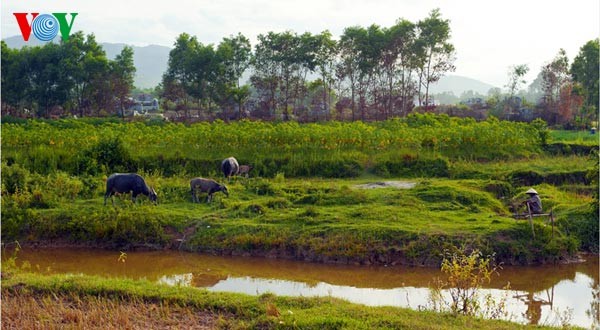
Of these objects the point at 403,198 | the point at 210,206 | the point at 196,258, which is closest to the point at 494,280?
the point at 403,198

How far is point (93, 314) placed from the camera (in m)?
7.97

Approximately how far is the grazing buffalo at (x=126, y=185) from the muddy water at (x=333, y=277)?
2002 millimetres

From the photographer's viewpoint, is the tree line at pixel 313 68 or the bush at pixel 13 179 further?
the tree line at pixel 313 68

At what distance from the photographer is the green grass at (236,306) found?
7.62 metres

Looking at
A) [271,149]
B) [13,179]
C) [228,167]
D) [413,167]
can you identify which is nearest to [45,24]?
[13,179]

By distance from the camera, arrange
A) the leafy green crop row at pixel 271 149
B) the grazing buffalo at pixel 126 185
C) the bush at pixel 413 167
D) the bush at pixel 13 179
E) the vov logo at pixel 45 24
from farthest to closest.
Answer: the leafy green crop row at pixel 271 149
the bush at pixel 413 167
the bush at pixel 13 179
the grazing buffalo at pixel 126 185
the vov logo at pixel 45 24

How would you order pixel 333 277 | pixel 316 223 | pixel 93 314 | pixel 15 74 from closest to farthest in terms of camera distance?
pixel 93 314, pixel 333 277, pixel 316 223, pixel 15 74

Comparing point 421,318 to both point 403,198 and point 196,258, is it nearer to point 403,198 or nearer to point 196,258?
point 196,258

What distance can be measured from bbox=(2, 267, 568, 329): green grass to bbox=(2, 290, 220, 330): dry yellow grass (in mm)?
33

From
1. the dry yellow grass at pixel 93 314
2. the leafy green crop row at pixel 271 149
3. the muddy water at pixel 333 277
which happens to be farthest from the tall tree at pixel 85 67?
the dry yellow grass at pixel 93 314

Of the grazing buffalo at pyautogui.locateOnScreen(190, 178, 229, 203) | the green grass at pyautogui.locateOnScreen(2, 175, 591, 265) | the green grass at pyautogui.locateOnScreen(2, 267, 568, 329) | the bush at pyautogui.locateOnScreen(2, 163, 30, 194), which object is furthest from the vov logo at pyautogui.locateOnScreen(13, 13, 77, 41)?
the bush at pyautogui.locateOnScreen(2, 163, 30, 194)

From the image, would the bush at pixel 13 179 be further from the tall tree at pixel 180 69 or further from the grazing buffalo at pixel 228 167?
the tall tree at pixel 180 69

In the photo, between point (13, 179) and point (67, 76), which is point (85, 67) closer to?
point (67, 76)

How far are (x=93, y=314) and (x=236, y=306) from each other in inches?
78.0
